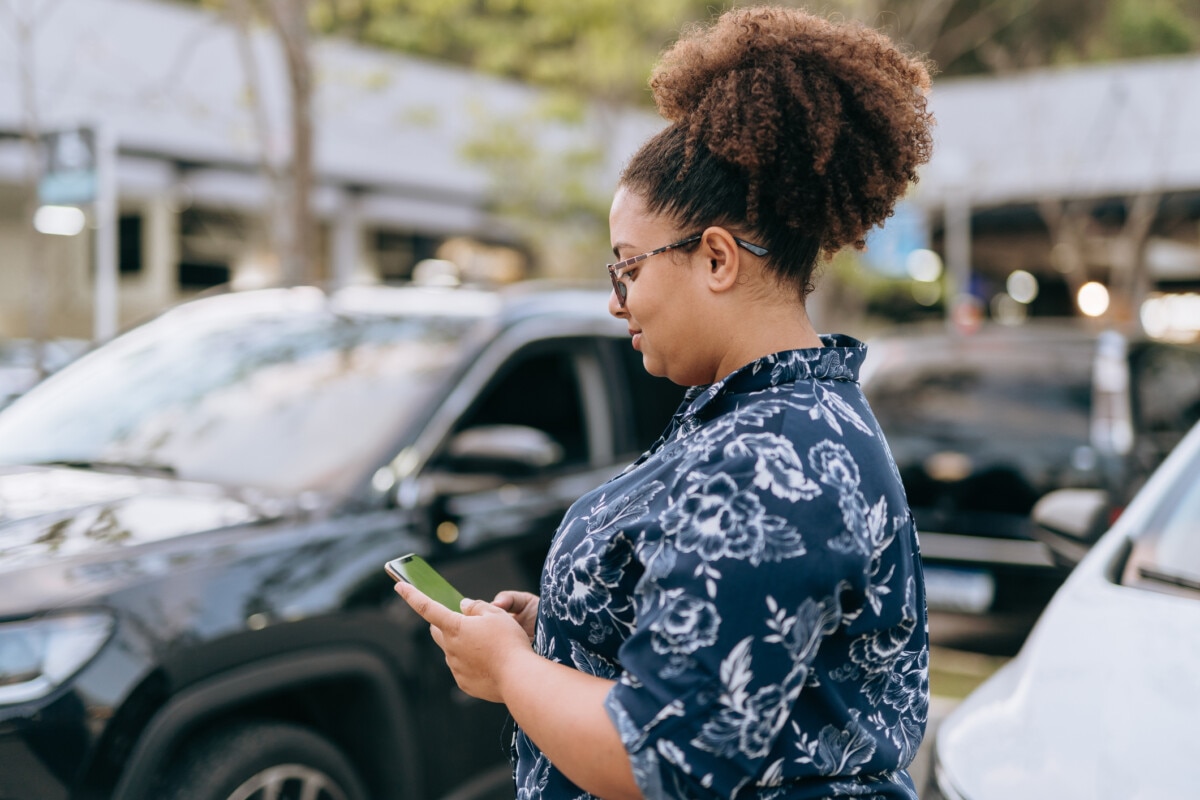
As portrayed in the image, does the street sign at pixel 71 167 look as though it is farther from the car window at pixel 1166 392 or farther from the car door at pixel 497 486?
the car window at pixel 1166 392

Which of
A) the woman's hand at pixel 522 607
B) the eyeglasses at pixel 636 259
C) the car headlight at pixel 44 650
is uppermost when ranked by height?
the eyeglasses at pixel 636 259

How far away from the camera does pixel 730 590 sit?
4.20 ft

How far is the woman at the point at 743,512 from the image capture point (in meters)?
1.29

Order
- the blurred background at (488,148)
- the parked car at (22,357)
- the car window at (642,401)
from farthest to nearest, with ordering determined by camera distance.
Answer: the blurred background at (488,148)
the parked car at (22,357)
the car window at (642,401)

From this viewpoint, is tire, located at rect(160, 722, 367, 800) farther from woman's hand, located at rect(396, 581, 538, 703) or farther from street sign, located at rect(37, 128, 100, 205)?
street sign, located at rect(37, 128, 100, 205)

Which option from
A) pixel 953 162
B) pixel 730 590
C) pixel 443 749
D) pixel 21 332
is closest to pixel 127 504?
pixel 443 749

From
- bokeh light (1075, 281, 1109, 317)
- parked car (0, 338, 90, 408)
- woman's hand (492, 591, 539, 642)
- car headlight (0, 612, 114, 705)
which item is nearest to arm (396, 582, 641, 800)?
woman's hand (492, 591, 539, 642)

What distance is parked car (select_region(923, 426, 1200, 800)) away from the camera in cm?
203

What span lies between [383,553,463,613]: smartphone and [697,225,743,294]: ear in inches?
21.8

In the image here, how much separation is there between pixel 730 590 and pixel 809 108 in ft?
1.93

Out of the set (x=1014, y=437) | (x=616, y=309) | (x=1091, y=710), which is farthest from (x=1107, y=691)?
(x=1014, y=437)

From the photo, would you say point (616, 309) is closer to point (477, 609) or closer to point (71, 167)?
point (477, 609)

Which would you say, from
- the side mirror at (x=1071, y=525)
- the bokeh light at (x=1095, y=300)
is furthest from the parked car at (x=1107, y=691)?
the bokeh light at (x=1095, y=300)

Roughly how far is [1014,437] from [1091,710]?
4311 mm
